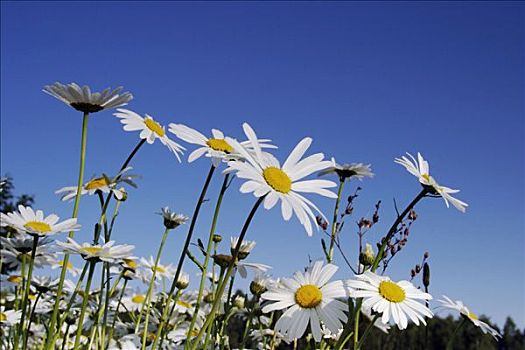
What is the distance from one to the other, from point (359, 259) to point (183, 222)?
60 centimetres

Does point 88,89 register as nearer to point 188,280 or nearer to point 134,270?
point 134,270

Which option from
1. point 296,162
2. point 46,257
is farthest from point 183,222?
point 296,162

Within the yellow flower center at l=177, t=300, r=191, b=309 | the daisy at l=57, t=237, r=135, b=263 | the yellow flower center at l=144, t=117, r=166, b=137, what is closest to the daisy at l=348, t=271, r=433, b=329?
the daisy at l=57, t=237, r=135, b=263

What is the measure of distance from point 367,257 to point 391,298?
0.83 feet

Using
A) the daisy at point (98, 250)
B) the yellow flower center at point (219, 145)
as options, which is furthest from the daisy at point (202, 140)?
the daisy at point (98, 250)

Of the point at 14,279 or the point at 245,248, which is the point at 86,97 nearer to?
the point at 245,248

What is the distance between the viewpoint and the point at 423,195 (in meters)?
1.62

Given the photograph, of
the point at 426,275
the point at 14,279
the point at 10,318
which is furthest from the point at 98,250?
the point at 14,279

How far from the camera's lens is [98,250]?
1.60 meters

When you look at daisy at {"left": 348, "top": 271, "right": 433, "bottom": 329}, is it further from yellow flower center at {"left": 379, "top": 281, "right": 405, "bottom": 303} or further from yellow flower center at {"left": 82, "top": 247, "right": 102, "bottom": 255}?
yellow flower center at {"left": 82, "top": 247, "right": 102, "bottom": 255}

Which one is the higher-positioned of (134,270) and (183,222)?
(183,222)

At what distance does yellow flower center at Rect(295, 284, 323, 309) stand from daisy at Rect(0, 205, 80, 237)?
1.91 feet

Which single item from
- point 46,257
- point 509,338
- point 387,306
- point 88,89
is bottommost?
point 46,257

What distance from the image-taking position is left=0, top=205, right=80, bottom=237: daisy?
160 centimetres
